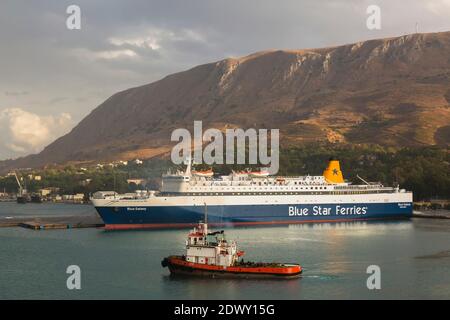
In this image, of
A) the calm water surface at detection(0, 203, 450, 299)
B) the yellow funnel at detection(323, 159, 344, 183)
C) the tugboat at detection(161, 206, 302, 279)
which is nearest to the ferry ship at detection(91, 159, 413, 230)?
the yellow funnel at detection(323, 159, 344, 183)

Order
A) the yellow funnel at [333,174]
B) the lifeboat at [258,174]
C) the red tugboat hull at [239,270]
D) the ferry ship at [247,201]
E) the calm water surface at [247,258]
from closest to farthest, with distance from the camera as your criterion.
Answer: the calm water surface at [247,258], the red tugboat hull at [239,270], the ferry ship at [247,201], the lifeboat at [258,174], the yellow funnel at [333,174]

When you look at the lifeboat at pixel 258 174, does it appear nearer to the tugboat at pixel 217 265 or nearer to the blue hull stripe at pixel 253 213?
the blue hull stripe at pixel 253 213

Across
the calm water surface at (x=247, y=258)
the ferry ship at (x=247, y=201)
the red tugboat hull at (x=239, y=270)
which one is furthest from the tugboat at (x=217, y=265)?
the ferry ship at (x=247, y=201)

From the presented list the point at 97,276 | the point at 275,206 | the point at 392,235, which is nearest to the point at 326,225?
the point at 275,206

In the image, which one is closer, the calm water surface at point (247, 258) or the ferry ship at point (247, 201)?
the calm water surface at point (247, 258)

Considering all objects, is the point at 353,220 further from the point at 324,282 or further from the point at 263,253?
the point at 324,282

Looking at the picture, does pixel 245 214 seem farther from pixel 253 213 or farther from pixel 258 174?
pixel 258 174

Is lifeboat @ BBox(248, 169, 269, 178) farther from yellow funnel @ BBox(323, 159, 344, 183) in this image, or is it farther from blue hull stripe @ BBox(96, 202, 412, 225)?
yellow funnel @ BBox(323, 159, 344, 183)

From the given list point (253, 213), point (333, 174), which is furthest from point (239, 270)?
point (333, 174)
